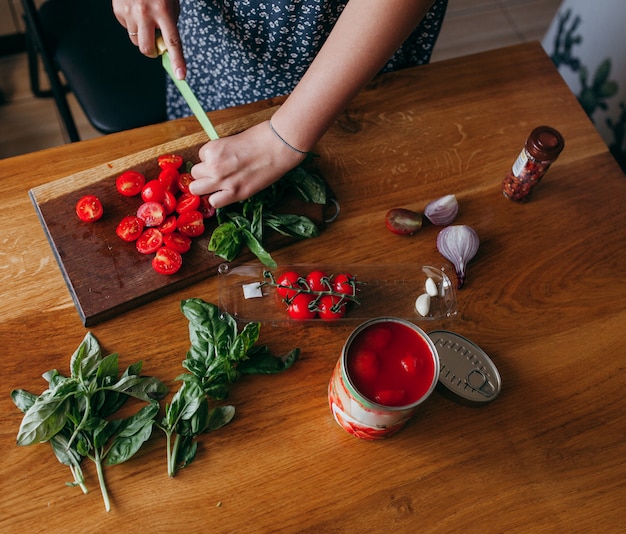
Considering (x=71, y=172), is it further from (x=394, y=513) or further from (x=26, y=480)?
(x=394, y=513)

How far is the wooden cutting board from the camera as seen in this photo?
1.02 m

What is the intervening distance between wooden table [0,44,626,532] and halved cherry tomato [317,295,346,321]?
0.04m

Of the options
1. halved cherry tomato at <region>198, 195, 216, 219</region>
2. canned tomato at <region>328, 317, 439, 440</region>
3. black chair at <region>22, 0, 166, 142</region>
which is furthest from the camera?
black chair at <region>22, 0, 166, 142</region>

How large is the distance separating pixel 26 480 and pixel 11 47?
1.97m

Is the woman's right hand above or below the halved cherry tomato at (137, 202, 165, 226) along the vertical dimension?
above

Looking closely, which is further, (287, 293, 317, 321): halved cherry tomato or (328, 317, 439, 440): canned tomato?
(287, 293, 317, 321): halved cherry tomato

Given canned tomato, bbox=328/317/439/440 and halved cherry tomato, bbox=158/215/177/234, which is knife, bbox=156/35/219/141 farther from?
canned tomato, bbox=328/317/439/440

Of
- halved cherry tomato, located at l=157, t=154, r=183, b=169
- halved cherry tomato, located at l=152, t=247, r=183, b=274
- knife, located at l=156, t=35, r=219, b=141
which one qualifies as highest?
knife, located at l=156, t=35, r=219, b=141

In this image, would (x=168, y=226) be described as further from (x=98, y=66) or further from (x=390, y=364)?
Result: (x=98, y=66)

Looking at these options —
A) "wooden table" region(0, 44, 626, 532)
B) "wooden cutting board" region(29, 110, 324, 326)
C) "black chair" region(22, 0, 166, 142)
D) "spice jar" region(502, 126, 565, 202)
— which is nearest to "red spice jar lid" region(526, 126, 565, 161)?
"spice jar" region(502, 126, 565, 202)

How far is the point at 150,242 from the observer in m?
1.06

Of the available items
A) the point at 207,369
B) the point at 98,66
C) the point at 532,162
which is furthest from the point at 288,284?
the point at 98,66

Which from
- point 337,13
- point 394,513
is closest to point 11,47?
point 337,13

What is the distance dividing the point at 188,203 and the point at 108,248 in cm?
16
